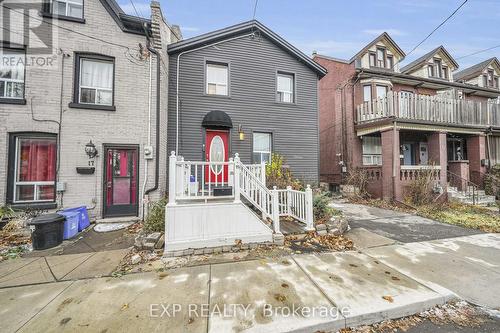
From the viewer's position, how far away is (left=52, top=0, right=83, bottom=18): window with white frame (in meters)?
6.45

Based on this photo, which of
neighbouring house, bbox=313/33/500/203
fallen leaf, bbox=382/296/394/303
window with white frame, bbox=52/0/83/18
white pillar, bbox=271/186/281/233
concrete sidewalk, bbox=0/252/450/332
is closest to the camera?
concrete sidewalk, bbox=0/252/450/332

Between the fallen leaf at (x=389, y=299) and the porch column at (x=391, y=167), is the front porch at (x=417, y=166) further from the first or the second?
the fallen leaf at (x=389, y=299)

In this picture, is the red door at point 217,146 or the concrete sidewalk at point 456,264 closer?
the concrete sidewalk at point 456,264

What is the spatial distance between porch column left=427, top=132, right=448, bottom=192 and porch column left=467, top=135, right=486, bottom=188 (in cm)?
303

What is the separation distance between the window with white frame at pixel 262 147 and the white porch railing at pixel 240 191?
2.77m

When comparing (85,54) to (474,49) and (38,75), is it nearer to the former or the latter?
(38,75)

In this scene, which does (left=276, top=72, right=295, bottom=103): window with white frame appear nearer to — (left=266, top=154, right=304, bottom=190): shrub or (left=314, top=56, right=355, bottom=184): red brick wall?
(left=266, top=154, right=304, bottom=190): shrub

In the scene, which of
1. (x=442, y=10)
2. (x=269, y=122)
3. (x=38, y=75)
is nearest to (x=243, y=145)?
(x=269, y=122)

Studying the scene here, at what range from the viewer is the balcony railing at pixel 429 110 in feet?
31.8

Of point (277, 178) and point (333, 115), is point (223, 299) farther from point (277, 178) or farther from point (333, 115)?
point (333, 115)

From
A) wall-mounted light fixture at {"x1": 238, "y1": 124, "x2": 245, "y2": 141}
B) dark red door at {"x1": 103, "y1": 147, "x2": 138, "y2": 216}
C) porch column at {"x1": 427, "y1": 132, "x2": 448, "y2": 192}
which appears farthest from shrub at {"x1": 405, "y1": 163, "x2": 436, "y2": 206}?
dark red door at {"x1": 103, "y1": 147, "x2": 138, "y2": 216}

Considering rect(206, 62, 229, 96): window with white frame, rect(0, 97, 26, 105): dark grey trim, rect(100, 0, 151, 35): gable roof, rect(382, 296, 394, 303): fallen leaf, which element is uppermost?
rect(100, 0, 151, 35): gable roof

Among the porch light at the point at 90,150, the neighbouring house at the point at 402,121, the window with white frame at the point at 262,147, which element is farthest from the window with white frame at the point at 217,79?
the neighbouring house at the point at 402,121

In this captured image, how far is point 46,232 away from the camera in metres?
4.70
